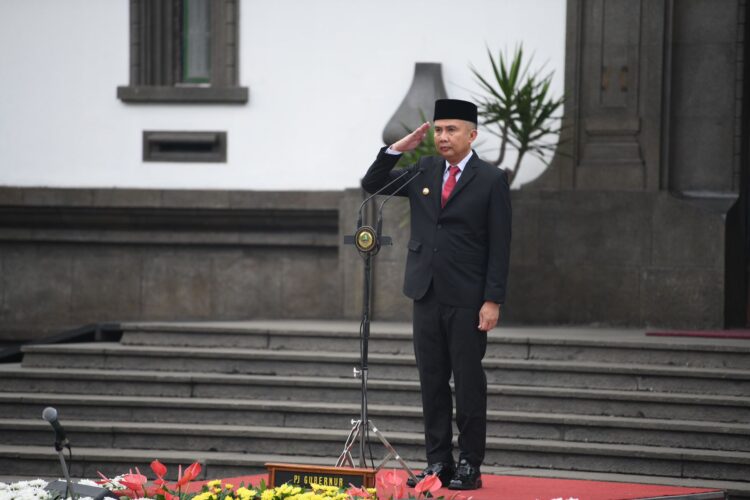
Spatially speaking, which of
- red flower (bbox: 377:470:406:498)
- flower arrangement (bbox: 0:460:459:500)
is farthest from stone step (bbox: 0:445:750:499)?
red flower (bbox: 377:470:406:498)

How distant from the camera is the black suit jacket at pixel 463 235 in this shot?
715cm

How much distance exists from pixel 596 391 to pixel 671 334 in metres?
1.64

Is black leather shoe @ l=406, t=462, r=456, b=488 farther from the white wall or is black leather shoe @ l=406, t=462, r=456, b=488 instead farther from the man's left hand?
the white wall

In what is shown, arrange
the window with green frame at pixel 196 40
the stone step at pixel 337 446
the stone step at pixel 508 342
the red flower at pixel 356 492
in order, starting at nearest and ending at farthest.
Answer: the red flower at pixel 356 492 → the stone step at pixel 337 446 → the stone step at pixel 508 342 → the window with green frame at pixel 196 40

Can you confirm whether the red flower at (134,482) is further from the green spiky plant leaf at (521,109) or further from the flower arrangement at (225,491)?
the green spiky plant leaf at (521,109)

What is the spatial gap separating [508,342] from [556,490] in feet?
8.36

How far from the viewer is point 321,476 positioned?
6.29 m

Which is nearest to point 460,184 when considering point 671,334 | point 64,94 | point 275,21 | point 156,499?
point 156,499

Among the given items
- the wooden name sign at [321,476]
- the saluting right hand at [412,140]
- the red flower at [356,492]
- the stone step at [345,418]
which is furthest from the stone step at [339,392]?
the red flower at [356,492]

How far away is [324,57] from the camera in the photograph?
12625 mm

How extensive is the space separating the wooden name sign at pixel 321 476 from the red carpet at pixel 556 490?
57 centimetres

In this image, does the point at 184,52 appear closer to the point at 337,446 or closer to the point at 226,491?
the point at 337,446

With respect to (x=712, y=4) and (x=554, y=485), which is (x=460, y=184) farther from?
(x=712, y=4)

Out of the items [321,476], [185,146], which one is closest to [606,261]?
[185,146]
